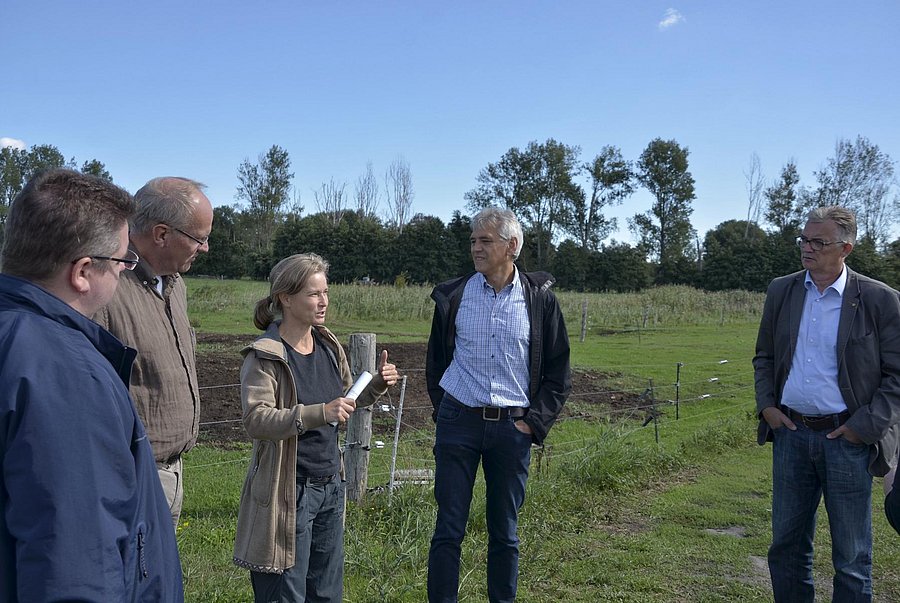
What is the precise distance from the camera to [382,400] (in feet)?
33.0

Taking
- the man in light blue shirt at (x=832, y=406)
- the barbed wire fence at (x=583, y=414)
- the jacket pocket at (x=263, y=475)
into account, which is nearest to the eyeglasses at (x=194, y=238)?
the jacket pocket at (x=263, y=475)

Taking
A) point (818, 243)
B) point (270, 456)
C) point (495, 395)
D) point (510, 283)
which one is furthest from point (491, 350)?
point (818, 243)

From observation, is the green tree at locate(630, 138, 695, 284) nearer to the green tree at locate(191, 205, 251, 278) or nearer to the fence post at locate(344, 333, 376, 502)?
the green tree at locate(191, 205, 251, 278)

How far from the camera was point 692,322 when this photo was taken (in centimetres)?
2769

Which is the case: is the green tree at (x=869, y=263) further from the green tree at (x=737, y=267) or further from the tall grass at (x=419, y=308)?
the tall grass at (x=419, y=308)

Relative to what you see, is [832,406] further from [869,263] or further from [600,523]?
[869,263]

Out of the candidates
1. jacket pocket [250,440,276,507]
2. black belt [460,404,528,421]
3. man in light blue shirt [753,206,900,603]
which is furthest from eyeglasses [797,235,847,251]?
jacket pocket [250,440,276,507]

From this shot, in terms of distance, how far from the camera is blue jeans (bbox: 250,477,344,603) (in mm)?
2938

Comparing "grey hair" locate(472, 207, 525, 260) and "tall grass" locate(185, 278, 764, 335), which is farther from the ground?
"grey hair" locate(472, 207, 525, 260)

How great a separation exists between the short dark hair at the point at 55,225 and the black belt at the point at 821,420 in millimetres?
3486

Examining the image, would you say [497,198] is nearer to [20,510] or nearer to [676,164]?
[676,164]

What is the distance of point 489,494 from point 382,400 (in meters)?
6.38

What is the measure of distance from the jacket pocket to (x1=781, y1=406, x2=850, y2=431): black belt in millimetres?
2754

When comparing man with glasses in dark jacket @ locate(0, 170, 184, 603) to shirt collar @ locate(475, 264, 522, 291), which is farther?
shirt collar @ locate(475, 264, 522, 291)
